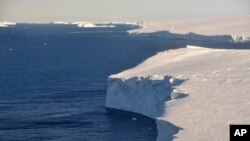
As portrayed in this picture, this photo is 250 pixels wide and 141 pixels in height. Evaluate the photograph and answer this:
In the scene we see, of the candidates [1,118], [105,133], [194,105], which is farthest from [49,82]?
[194,105]

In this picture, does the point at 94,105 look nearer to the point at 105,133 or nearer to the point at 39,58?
the point at 105,133

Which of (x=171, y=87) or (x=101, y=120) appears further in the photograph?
(x=101, y=120)

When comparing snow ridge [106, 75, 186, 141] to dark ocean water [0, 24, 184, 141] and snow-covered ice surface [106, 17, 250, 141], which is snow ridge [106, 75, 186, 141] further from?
dark ocean water [0, 24, 184, 141]

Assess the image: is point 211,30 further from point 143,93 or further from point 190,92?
point 190,92

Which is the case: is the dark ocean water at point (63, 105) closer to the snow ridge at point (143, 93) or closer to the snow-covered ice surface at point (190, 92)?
the snow ridge at point (143, 93)

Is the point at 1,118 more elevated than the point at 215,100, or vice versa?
the point at 215,100

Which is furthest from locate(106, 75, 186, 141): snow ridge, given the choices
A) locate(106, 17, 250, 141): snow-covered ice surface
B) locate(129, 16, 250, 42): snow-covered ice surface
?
locate(129, 16, 250, 42): snow-covered ice surface
